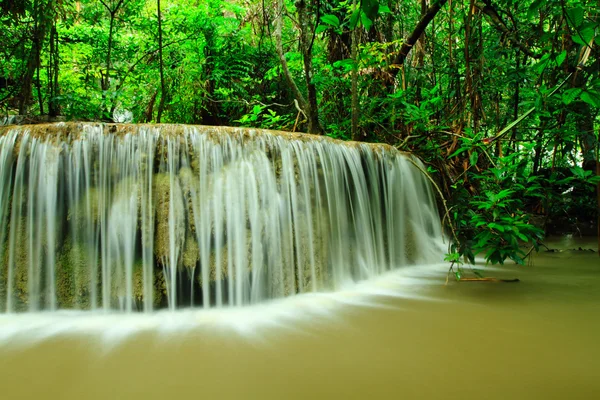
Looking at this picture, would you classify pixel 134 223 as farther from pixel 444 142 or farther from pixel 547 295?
pixel 444 142

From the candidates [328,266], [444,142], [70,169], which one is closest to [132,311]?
[70,169]

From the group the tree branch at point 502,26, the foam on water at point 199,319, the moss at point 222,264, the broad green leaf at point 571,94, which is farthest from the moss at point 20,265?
the tree branch at point 502,26

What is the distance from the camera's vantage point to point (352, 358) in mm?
2307

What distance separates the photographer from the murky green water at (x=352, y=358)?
1957 millimetres

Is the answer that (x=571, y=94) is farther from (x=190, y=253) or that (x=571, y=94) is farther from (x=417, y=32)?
(x=417, y=32)

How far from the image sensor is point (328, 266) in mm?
4184

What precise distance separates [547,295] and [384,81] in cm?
466

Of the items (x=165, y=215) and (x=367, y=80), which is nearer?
(x=165, y=215)

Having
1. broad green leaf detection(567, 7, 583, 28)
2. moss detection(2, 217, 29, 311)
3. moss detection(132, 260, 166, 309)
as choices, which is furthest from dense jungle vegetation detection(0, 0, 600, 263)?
moss detection(2, 217, 29, 311)

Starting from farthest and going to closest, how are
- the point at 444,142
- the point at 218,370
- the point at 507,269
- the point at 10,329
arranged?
the point at 444,142, the point at 507,269, the point at 10,329, the point at 218,370

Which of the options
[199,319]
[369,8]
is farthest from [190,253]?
[369,8]

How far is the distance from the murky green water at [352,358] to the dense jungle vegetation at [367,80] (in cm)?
98

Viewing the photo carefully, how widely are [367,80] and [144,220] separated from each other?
4.88 metres

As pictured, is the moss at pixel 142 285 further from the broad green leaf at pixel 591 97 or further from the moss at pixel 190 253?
the broad green leaf at pixel 591 97
